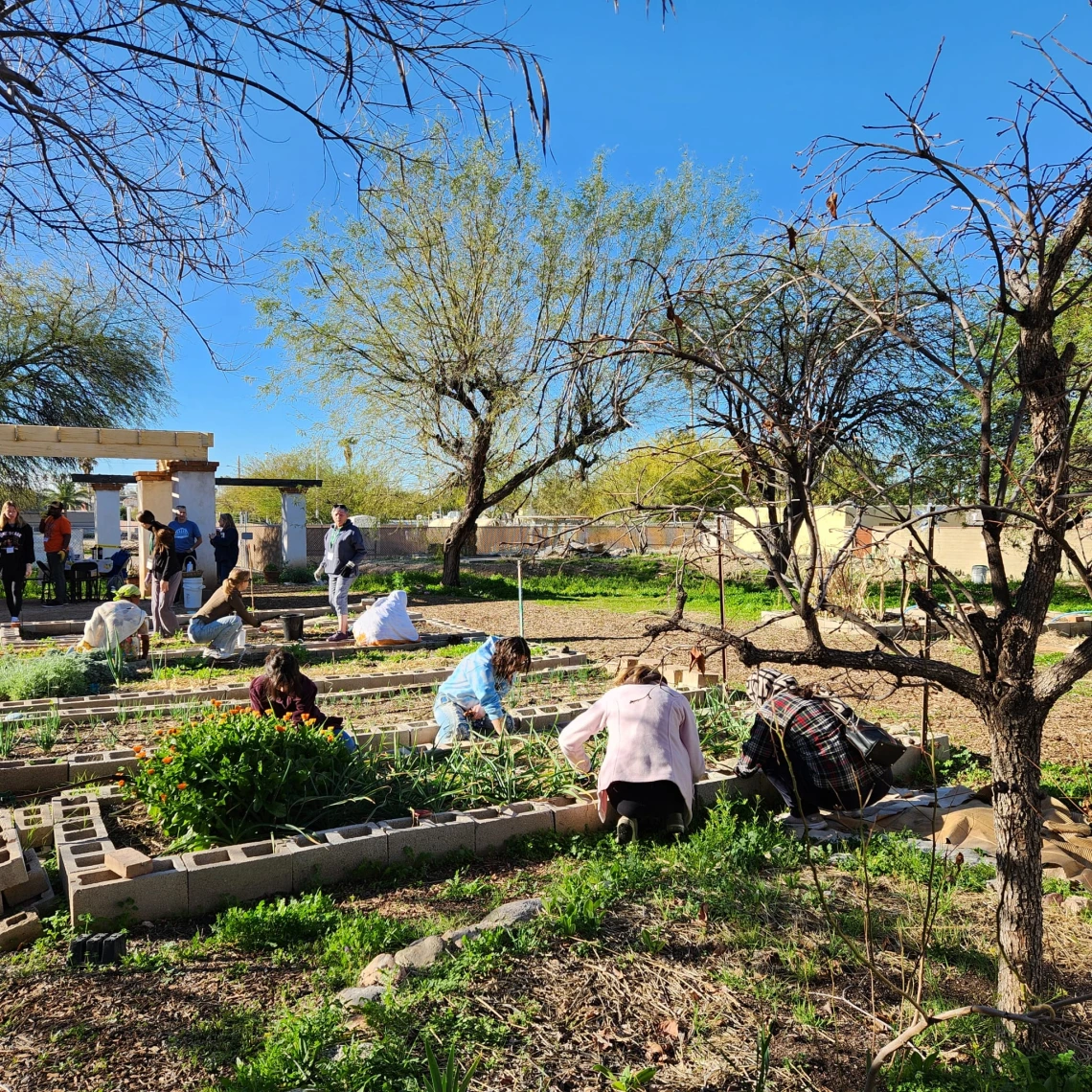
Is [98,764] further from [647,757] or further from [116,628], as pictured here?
[116,628]

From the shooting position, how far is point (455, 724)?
600 centimetres

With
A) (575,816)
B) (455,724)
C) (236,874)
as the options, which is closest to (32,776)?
(236,874)

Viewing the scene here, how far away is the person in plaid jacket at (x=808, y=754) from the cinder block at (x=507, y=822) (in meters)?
1.32

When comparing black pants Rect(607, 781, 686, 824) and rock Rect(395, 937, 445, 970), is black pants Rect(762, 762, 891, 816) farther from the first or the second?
rock Rect(395, 937, 445, 970)

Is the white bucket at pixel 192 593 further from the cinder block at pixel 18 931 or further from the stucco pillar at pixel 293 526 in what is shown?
the cinder block at pixel 18 931

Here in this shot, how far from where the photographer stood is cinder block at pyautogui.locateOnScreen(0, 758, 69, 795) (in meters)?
5.34

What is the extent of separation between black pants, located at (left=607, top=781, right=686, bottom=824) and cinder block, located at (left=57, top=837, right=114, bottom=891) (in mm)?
2500

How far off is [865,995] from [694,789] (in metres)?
Answer: 1.99

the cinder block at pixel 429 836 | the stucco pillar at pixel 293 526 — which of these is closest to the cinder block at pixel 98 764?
the cinder block at pixel 429 836

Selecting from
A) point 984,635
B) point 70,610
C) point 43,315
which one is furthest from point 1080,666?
point 43,315

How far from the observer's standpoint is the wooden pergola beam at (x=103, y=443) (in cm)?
1484

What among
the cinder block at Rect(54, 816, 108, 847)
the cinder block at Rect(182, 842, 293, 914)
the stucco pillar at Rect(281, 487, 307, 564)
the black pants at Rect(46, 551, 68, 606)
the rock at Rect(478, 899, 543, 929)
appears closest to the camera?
the rock at Rect(478, 899, 543, 929)

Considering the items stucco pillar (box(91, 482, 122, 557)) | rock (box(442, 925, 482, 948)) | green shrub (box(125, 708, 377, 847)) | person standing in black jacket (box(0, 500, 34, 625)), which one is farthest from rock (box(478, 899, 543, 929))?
stucco pillar (box(91, 482, 122, 557))

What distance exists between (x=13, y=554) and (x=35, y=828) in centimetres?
942
